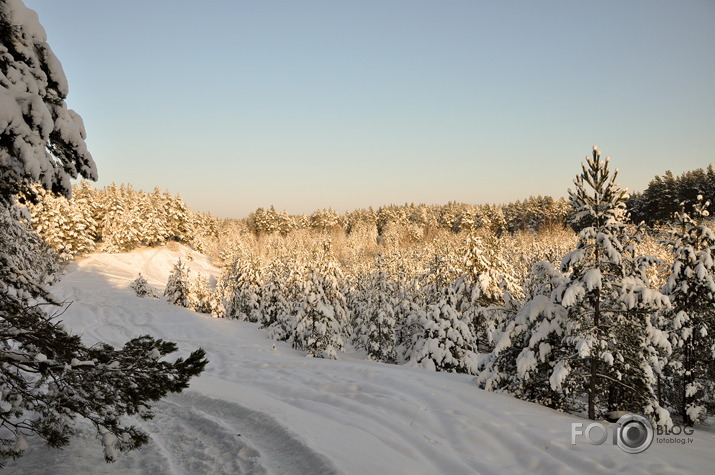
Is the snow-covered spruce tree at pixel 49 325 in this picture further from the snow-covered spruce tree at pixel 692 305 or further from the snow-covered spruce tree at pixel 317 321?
the snow-covered spruce tree at pixel 317 321

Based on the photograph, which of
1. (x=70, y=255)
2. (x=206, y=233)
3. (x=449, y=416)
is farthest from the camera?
(x=206, y=233)

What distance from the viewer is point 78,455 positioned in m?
6.26

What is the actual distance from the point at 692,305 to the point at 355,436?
16.9m

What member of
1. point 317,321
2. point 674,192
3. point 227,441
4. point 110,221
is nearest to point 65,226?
point 110,221

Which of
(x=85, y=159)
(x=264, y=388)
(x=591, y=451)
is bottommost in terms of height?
(x=264, y=388)

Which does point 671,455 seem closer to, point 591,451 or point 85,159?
point 591,451

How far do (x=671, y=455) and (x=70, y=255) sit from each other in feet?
216

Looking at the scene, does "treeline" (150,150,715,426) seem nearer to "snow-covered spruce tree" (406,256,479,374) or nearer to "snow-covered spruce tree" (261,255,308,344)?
"snow-covered spruce tree" (406,256,479,374)

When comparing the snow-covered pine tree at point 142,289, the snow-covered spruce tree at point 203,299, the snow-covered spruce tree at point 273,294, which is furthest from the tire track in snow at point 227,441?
the snow-covered pine tree at point 142,289

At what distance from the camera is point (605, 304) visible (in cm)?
1121

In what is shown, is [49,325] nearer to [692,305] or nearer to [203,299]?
[692,305]

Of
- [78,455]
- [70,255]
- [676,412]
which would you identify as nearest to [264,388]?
[78,455]

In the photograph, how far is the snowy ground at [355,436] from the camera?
613 cm

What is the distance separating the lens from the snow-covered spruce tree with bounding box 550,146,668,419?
398 inches
